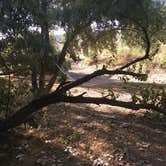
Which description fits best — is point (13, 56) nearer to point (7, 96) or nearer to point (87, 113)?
point (7, 96)

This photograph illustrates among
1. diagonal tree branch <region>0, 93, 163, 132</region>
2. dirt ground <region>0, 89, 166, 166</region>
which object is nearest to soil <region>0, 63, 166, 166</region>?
dirt ground <region>0, 89, 166, 166</region>

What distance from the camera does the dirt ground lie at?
7.14 meters

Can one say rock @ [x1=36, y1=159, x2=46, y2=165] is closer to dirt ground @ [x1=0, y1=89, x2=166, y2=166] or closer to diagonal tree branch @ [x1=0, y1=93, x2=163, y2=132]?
dirt ground @ [x1=0, y1=89, x2=166, y2=166]

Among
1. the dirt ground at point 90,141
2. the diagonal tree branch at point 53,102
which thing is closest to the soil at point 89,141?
the dirt ground at point 90,141

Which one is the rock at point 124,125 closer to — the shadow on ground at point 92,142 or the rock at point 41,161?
the shadow on ground at point 92,142

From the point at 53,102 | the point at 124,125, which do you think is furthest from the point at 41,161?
the point at 124,125

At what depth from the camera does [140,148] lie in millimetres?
7480

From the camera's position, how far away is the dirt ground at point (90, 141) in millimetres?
7145

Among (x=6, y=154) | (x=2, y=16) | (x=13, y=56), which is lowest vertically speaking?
(x=6, y=154)

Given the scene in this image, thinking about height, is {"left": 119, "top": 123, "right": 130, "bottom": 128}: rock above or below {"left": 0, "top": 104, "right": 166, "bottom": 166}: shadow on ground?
above

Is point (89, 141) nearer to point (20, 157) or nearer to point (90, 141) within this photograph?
point (90, 141)

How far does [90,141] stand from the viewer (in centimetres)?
790

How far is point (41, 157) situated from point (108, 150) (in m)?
1.23

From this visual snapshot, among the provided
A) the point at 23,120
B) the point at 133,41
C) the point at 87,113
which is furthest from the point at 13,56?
the point at 133,41
